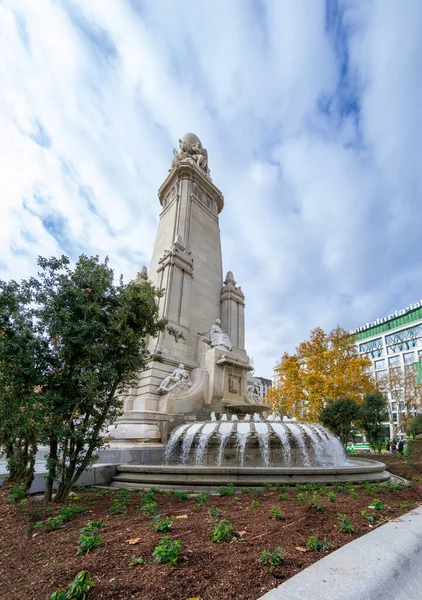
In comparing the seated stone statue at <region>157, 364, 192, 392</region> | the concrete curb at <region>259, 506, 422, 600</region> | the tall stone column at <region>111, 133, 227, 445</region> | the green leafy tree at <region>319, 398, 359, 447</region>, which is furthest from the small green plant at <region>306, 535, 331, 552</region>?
the green leafy tree at <region>319, 398, 359, 447</region>

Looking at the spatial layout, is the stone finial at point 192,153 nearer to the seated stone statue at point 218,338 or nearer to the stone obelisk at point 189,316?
the stone obelisk at point 189,316

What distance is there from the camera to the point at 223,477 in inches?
263

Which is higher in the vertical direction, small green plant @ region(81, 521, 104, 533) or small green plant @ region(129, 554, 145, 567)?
small green plant @ region(129, 554, 145, 567)

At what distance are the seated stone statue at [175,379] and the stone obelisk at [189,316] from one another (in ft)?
0.14

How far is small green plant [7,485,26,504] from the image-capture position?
5661mm

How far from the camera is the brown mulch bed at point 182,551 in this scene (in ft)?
8.32

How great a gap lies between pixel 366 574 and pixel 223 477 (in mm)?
4571

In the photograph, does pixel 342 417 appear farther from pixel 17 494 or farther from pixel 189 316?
pixel 17 494

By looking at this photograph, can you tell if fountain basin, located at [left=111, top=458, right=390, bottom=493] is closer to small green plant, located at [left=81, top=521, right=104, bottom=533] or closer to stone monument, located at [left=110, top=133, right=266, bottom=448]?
small green plant, located at [left=81, top=521, right=104, bottom=533]

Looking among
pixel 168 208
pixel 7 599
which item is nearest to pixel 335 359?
pixel 168 208

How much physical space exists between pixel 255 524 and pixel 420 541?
1790mm

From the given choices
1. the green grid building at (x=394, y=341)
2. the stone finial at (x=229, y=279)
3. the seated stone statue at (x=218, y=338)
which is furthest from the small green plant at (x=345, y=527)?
the green grid building at (x=394, y=341)

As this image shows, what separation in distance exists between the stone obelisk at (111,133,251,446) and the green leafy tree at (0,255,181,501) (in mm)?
4619

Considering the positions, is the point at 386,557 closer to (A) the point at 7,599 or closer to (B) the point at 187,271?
(A) the point at 7,599
